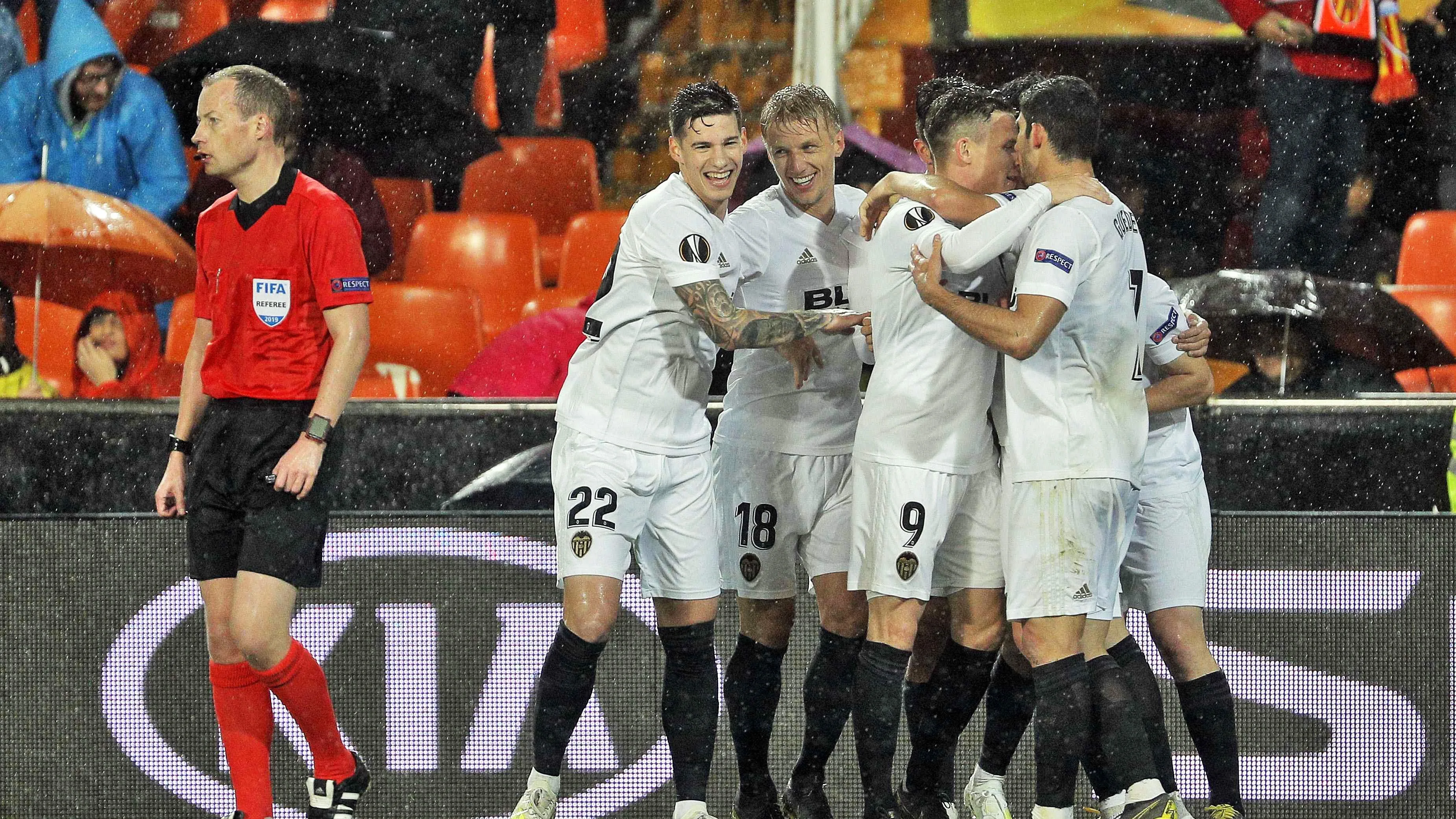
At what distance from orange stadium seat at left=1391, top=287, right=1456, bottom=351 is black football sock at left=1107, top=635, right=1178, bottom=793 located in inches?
120

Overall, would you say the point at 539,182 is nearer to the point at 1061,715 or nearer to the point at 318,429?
the point at 318,429

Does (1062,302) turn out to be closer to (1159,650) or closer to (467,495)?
(1159,650)

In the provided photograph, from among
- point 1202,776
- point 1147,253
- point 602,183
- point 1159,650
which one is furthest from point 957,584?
point 602,183

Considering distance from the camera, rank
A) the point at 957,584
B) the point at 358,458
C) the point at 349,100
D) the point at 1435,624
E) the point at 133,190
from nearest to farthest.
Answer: the point at 957,584 < the point at 1435,624 < the point at 358,458 < the point at 133,190 < the point at 349,100

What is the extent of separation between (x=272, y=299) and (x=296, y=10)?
168 inches

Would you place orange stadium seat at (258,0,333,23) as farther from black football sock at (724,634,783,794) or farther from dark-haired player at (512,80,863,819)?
black football sock at (724,634,783,794)

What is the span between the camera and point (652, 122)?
24.1ft

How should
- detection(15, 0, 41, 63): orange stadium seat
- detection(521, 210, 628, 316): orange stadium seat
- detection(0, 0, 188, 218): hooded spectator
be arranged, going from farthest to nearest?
detection(15, 0, 41, 63): orange stadium seat, detection(521, 210, 628, 316): orange stadium seat, detection(0, 0, 188, 218): hooded spectator

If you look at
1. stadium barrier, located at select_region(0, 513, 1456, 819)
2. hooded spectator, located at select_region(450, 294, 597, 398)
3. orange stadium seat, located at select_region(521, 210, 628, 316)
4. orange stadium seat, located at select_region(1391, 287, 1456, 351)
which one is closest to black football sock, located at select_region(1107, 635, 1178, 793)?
stadium barrier, located at select_region(0, 513, 1456, 819)

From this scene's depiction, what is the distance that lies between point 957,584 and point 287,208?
1864mm

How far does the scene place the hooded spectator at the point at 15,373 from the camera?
219 inches

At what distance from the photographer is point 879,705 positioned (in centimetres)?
337

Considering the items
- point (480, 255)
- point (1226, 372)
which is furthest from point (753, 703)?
point (480, 255)

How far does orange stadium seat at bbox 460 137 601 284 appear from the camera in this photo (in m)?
7.23
